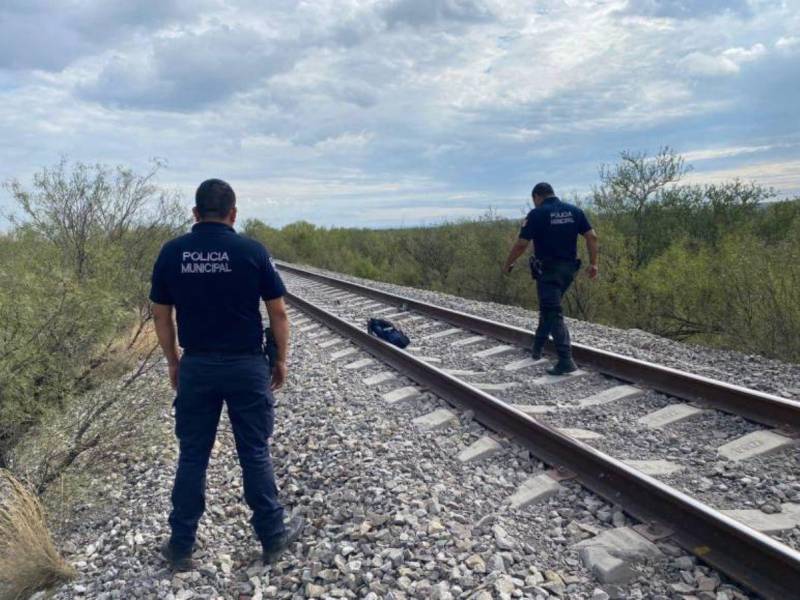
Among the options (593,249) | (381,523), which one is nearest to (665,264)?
(593,249)

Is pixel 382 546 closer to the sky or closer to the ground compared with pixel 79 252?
closer to the ground

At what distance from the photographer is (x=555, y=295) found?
758 centimetres

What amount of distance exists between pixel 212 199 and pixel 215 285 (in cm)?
50

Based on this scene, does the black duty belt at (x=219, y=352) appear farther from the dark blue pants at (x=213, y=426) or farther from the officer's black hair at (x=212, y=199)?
the officer's black hair at (x=212, y=199)

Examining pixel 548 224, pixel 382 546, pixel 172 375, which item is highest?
pixel 548 224

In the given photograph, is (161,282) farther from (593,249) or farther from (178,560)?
(593,249)

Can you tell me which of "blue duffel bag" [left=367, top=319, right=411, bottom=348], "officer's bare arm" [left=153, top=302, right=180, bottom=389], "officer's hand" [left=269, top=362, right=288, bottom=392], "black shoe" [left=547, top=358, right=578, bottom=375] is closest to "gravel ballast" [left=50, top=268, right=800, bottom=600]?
"officer's hand" [left=269, top=362, right=288, bottom=392]

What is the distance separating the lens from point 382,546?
12.0 ft

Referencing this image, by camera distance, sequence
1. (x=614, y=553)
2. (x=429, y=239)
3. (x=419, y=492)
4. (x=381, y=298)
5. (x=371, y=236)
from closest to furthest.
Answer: (x=614, y=553)
(x=419, y=492)
(x=381, y=298)
(x=429, y=239)
(x=371, y=236)

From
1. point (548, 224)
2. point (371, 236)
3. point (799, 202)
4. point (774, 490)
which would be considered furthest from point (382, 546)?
point (371, 236)

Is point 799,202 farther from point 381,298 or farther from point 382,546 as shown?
point 382,546

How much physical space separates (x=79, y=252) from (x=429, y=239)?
20.2 metres

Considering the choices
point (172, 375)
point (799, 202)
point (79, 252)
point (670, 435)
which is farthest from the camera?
point (799, 202)

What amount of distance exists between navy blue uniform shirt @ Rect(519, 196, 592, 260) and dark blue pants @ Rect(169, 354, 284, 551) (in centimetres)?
467
